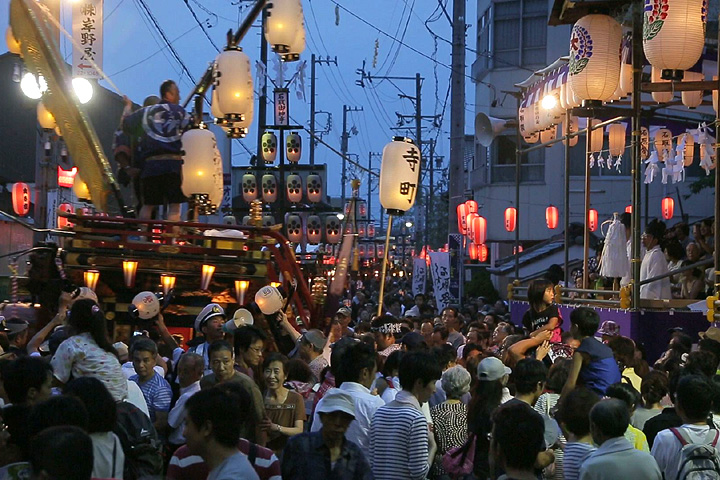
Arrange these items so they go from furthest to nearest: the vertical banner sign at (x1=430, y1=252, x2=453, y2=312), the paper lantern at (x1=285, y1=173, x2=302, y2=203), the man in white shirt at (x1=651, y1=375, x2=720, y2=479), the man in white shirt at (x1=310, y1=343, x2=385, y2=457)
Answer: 1. the paper lantern at (x1=285, y1=173, x2=302, y2=203)
2. the vertical banner sign at (x1=430, y1=252, x2=453, y2=312)
3. the man in white shirt at (x1=310, y1=343, x2=385, y2=457)
4. the man in white shirt at (x1=651, y1=375, x2=720, y2=479)

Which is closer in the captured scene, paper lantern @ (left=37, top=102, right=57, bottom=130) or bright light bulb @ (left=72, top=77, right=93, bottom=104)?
paper lantern @ (left=37, top=102, right=57, bottom=130)

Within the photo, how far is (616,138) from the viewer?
71.9 ft

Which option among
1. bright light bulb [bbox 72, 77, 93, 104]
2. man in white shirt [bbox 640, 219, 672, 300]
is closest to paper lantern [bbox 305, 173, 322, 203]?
bright light bulb [bbox 72, 77, 93, 104]

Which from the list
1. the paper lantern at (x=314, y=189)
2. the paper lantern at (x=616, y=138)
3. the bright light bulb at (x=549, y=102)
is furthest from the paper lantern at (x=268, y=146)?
the bright light bulb at (x=549, y=102)

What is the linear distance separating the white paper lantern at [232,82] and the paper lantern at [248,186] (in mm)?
24705

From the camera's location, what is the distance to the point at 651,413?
668 centimetres

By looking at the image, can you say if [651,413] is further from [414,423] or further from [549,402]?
[414,423]

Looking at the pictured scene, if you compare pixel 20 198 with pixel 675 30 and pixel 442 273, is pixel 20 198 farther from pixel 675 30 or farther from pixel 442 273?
pixel 675 30

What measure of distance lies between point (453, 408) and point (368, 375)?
684mm

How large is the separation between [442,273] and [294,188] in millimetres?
18672

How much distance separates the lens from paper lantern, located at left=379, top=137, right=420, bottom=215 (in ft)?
49.2

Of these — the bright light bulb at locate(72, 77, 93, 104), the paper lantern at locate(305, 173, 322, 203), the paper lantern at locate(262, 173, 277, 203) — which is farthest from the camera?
the paper lantern at locate(305, 173, 322, 203)

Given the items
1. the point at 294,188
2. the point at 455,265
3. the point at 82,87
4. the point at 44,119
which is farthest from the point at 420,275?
the point at 294,188

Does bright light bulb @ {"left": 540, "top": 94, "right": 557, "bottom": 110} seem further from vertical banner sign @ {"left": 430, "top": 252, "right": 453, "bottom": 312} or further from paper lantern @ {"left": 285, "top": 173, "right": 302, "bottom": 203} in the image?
paper lantern @ {"left": 285, "top": 173, "right": 302, "bottom": 203}
